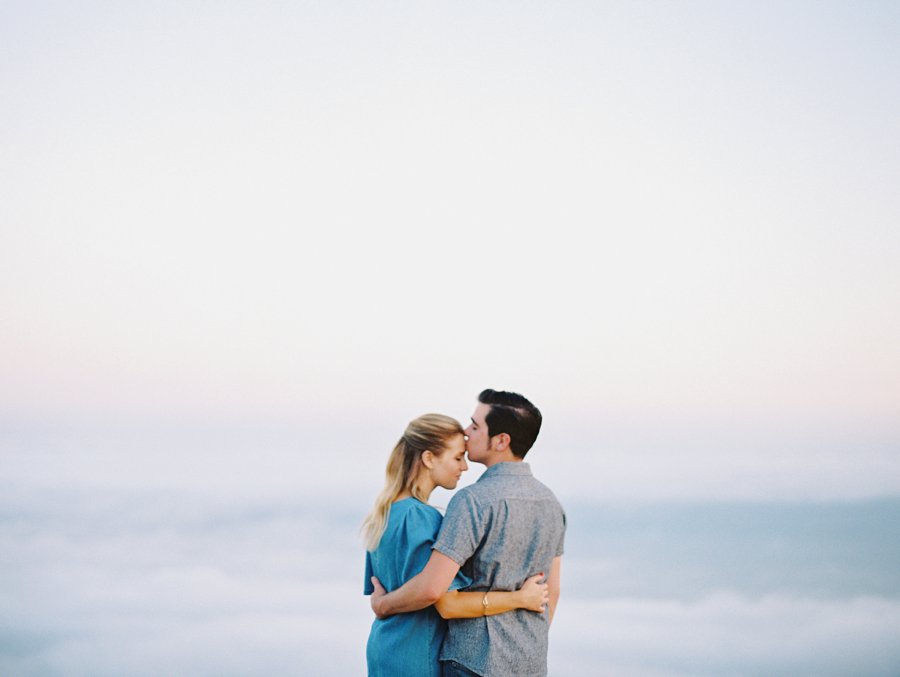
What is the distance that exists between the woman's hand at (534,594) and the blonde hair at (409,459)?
0.58 m

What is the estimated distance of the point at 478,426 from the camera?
4.71 meters

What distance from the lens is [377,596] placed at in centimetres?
482

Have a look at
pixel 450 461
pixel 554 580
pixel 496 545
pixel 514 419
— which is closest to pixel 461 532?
pixel 496 545

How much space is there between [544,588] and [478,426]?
0.73 meters

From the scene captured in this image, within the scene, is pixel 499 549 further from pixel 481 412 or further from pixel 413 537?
pixel 481 412

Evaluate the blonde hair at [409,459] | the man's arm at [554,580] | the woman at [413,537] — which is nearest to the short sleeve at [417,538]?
the woman at [413,537]

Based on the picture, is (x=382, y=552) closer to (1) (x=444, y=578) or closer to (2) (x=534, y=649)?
(1) (x=444, y=578)

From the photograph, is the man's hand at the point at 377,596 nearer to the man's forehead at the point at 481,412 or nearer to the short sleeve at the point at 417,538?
the short sleeve at the point at 417,538

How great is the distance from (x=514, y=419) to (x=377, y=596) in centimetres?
99

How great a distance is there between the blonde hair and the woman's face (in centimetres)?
2

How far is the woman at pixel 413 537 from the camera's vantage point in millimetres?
4668

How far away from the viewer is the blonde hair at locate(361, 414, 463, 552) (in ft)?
15.6

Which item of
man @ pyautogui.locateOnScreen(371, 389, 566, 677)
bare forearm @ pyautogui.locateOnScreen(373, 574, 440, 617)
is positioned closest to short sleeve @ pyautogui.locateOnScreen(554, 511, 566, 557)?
man @ pyautogui.locateOnScreen(371, 389, 566, 677)

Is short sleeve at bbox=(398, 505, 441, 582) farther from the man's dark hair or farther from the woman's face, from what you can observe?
the man's dark hair
